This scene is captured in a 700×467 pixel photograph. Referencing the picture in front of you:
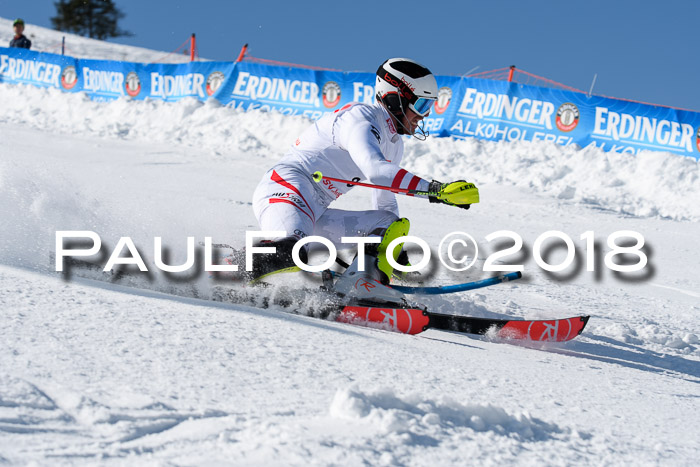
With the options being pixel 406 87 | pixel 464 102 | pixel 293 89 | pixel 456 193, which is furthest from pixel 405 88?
pixel 293 89

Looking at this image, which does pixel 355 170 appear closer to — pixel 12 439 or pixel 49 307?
pixel 49 307

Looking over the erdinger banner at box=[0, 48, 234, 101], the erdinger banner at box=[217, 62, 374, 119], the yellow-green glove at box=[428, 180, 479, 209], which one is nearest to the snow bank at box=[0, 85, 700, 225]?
the erdinger banner at box=[217, 62, 374, 119]

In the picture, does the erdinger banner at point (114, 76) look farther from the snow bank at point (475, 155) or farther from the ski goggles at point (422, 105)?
the ski goggles at point (422, 105)

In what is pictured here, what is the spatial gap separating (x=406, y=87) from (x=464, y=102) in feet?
31.9

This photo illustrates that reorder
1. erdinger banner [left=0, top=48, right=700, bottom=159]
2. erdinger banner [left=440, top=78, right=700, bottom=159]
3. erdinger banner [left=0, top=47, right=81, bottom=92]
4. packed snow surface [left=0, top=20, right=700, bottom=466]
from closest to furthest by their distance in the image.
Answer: packed snow surface [left=0, top=20, right=700, bottom=466], erdinger banner [left=440, top=78, right=700, bottom=159], erdinger banner [left=0, top=48, right=700, bottom=159], erdinger banner [left=0, top=47, right=81, bottom=92]

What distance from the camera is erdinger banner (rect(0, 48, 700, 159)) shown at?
12.4m

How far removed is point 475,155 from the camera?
13297 millimetres

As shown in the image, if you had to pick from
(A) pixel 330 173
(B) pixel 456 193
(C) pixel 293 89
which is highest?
(C) pixel 293 89

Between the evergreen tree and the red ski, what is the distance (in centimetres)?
5683

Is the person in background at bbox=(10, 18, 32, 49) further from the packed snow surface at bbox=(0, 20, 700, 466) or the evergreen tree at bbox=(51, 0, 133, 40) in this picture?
the evergreen tree at bbox=(51, 0, 133, 40)

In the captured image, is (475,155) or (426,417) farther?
(475,155)

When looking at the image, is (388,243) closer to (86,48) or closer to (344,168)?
(344,168)

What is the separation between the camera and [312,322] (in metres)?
3.47

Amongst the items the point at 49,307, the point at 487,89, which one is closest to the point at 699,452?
the point at 49,307
